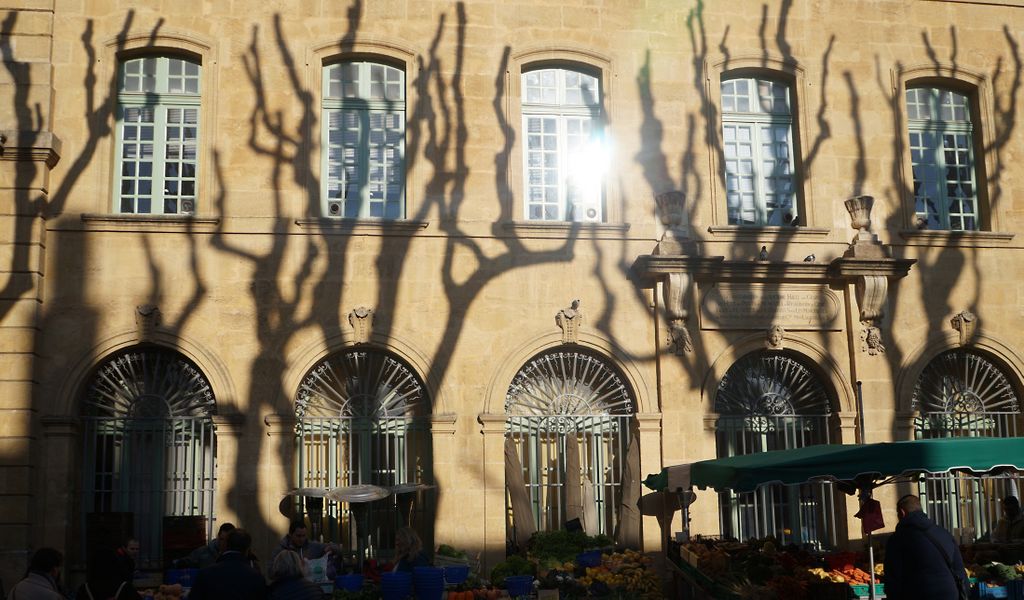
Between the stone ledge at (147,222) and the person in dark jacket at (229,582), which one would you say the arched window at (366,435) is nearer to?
the stone ledge at (147,222)

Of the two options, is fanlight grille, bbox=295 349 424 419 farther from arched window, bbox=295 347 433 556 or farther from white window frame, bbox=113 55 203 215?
white window frame, bbox=113 55 203 215

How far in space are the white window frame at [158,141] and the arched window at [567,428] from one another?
17.1 feet

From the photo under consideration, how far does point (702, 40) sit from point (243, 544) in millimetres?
11336

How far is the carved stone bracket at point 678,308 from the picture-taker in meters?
16.3

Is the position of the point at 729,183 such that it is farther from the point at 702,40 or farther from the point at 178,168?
the point at 178,168

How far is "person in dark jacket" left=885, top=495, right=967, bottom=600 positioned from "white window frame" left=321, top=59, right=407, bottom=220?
29.3 feet

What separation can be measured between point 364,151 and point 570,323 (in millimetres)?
3743

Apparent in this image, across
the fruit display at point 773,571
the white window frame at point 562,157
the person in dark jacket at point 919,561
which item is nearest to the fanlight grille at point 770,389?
the white window frame at point 562,157

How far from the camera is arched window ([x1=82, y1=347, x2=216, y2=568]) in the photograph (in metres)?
15.6

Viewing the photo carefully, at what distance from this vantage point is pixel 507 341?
1631cm

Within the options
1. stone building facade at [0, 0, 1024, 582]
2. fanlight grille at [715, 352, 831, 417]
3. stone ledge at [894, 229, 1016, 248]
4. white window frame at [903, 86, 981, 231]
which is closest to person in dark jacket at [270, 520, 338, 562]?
stone building facade at [0, 0, 1024, 582]

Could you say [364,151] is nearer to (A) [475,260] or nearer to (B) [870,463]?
(A) [475,260]

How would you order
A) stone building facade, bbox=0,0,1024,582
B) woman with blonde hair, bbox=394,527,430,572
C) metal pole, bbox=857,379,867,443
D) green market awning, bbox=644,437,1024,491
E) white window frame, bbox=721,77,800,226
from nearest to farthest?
1. green market awning, bbox=644,437,1024,491
2. woman with blonde hair, bbox=394,527,430,572
3. stone building facade, bbox=0,0,1024,582
4. metal pole, bbox=857,379,867,443
5. white window frame, bbox=721,77,800,226

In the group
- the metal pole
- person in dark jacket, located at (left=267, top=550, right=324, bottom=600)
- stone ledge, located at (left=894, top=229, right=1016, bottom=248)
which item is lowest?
person in dark jacket, located at (left=267, top=550, right=324, bottom=600)
